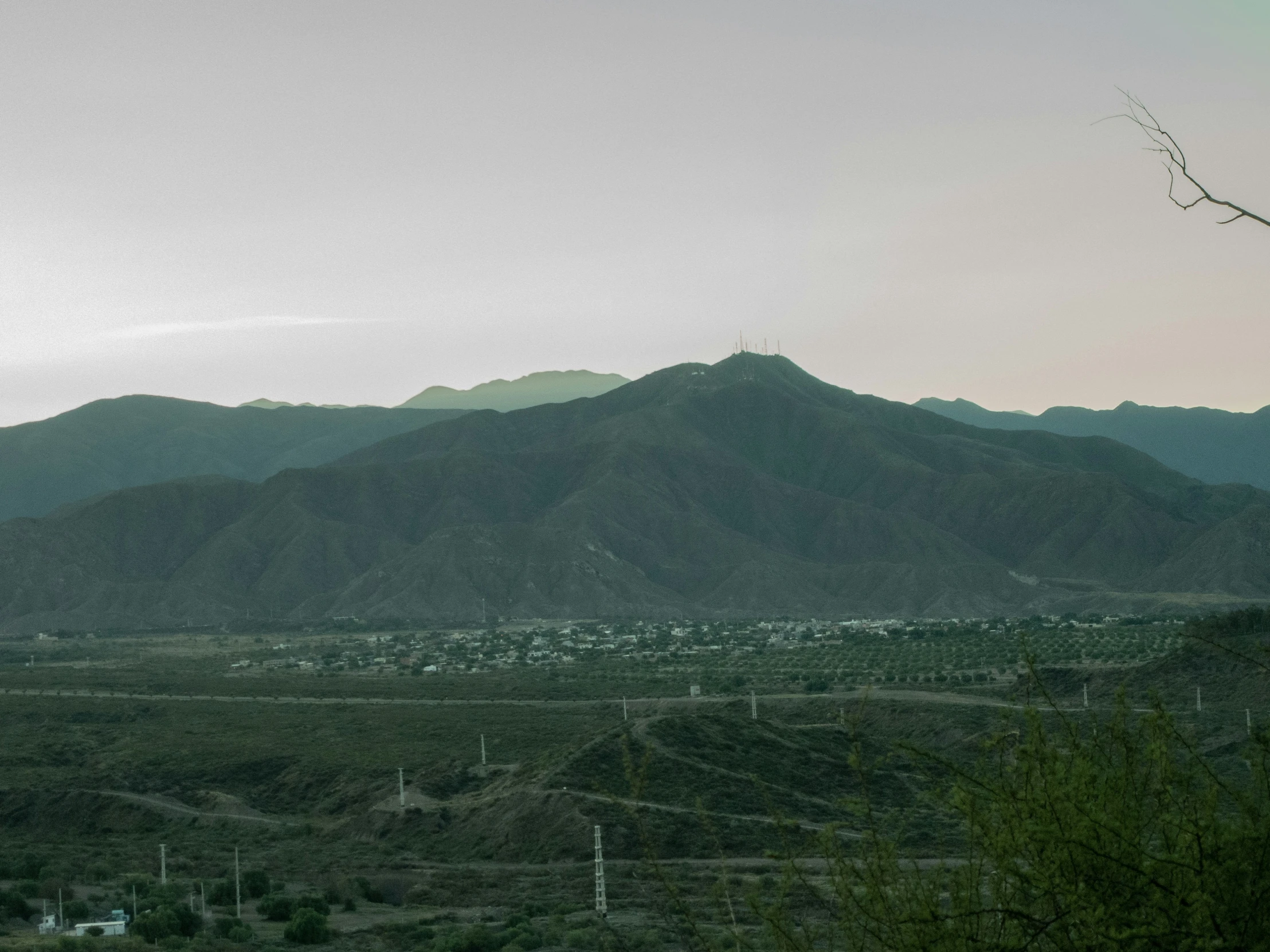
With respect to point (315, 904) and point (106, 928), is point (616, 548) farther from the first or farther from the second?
point (106, 928)

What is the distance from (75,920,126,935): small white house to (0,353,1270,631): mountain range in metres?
123

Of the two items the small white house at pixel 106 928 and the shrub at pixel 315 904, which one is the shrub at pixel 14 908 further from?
the shrub at pixel 315 904

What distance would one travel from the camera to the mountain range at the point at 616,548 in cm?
15838

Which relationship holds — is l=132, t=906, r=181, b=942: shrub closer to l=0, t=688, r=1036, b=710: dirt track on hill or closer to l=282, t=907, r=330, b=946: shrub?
l=282, t=907, r=330, b=946: shrub

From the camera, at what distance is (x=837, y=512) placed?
615 feet

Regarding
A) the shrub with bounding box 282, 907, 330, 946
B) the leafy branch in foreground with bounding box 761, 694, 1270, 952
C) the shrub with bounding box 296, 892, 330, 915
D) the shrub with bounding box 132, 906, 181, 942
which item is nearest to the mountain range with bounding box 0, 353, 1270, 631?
the shrub with bounding box 296, 892, 330, 915

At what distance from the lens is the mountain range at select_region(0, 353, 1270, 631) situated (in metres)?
158

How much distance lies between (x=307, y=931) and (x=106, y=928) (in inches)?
151

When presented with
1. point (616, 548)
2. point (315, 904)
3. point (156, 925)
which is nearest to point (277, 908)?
point (315, 904)

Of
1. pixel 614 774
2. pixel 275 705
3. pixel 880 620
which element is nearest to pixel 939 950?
pixel 614 774

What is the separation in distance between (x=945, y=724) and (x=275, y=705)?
120ft

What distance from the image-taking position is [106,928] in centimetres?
2752

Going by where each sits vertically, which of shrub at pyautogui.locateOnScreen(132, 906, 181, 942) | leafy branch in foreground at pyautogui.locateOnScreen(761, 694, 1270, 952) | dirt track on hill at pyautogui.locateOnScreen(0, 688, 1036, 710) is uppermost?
leafy branch in foreground at pyautogui.locateOnScreen(761, 694, 1270, 952)

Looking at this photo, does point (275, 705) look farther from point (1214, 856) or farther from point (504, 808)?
point (1214, 856)
